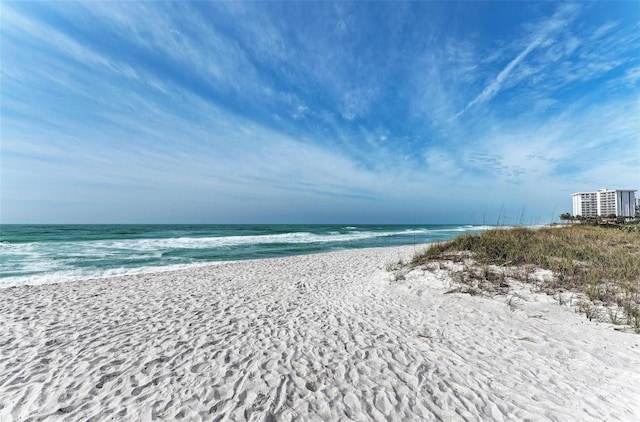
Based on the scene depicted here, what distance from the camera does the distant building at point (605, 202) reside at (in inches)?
1515

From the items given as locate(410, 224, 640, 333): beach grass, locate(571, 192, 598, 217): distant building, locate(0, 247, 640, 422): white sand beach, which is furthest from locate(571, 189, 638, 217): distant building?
locate(0, 247, 640, 422): white sand beach

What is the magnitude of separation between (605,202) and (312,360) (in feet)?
186

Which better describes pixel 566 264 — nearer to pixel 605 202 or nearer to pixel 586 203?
pixel 605 202

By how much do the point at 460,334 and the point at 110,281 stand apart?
1110 cm

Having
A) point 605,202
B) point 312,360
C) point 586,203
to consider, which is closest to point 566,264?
point 312,360

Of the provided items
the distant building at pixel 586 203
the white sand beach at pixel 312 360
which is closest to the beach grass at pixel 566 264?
the white sand beach at pixel 312 360

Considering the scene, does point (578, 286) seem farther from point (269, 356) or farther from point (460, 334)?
point (269, 356)

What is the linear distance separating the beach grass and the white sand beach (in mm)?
904

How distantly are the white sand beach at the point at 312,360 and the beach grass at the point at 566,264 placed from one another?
904mm

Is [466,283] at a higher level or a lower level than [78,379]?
higher

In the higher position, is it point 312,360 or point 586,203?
point 586,203

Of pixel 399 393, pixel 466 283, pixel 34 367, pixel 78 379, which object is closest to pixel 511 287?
pixel 466 283

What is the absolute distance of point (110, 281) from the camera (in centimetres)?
990

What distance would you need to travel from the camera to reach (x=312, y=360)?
424cm
